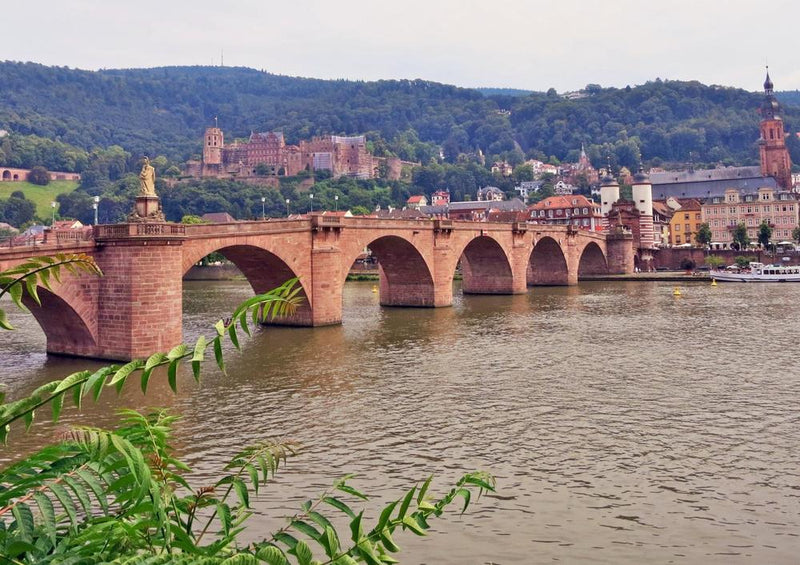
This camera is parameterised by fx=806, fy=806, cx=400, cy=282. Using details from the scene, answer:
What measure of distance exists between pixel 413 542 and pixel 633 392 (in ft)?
50.1

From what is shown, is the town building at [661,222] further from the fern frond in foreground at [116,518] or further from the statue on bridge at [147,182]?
the fern frond in foreground at [116,518]

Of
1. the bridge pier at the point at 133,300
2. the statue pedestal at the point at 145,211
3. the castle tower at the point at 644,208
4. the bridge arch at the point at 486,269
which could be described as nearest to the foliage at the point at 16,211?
the castle tower at the point at 644,208

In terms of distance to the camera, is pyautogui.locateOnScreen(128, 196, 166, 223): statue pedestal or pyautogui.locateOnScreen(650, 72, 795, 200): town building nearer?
pyautogui.locateOnScreen(128, 196, 166, 223): statue pedestal

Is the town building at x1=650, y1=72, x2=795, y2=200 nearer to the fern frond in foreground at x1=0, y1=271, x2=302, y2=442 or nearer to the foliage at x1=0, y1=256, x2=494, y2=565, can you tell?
the foliage at x1=0, y1=256, x2=494, y2=565

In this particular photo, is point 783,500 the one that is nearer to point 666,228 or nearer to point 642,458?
point 642,458

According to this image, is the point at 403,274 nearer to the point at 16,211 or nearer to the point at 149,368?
the point at 149,368

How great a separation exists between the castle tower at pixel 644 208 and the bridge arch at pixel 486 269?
43.9 metres

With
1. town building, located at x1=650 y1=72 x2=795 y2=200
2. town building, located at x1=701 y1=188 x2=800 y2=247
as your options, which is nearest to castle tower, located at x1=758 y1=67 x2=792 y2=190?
town building, located at x1=650 y1=72 x2=795 y2=200

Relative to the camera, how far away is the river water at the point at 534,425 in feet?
50.0

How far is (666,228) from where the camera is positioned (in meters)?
138

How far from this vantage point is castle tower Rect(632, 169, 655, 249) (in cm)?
11308

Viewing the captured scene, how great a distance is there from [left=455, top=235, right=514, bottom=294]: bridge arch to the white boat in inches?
1204

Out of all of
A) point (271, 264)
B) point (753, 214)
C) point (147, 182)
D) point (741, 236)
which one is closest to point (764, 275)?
point (741, 236)

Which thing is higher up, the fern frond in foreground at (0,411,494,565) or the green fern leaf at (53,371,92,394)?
the green fern leaf at (53,371,92,394)
